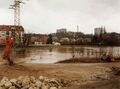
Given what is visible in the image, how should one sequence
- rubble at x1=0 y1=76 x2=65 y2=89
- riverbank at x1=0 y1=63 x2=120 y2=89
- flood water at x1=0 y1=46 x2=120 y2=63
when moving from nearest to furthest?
rubble at x1=0 y1=76 x2=65 y2=89 < riverbank at x1=0 y1=63 x2=120 y2=89 < flood water at x1=0 y1=46 x2=120 y2=63

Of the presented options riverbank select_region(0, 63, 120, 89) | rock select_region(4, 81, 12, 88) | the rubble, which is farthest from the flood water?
rock select_region(4, 81, 12, 88)

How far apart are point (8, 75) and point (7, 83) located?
3.00 meters

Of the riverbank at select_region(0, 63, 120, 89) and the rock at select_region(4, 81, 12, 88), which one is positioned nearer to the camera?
the rock at select_region(4, 81, 12, 88)

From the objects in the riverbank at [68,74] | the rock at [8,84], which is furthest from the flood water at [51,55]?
the rock at [8,84]

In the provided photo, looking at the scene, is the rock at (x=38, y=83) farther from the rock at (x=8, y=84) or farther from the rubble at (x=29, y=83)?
the rock at (x=8, y=84)

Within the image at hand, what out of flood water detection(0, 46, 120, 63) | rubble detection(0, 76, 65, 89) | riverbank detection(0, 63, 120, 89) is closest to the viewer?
→ rubble detection(0, 76, 65, 89)

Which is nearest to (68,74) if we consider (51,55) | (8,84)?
(8,84)

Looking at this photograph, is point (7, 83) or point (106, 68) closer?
point (7, 83)

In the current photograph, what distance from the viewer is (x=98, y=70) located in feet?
88.9

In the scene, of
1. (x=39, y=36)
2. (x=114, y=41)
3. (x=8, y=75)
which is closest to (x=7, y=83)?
(x=8, y=75)

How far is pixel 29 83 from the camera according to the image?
19828mm

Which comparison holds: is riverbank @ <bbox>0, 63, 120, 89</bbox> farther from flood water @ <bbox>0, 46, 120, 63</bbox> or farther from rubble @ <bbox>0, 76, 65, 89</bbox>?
flood water @ <bbox>0, 46, 120, 63</bbox>

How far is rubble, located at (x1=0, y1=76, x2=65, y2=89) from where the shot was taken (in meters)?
19.5

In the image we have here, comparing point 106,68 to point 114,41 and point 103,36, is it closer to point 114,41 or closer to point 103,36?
point 114,41
